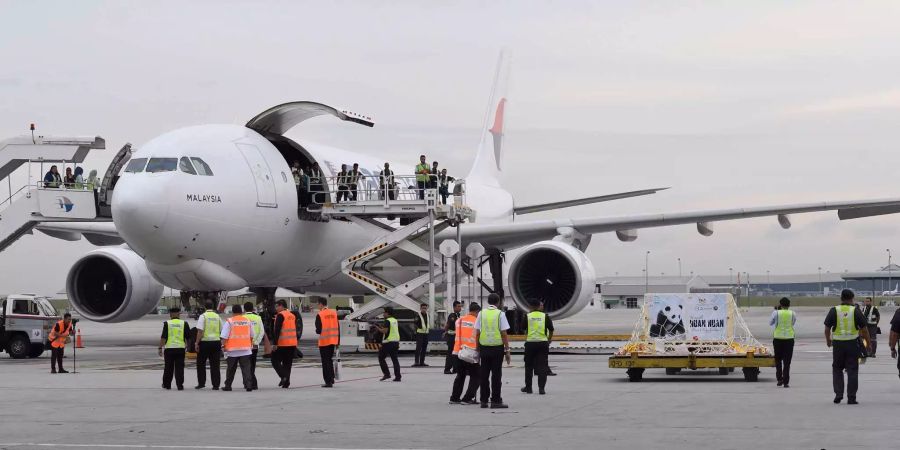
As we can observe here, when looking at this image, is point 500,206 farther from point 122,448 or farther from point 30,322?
point 122,448

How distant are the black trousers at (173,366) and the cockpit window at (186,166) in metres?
4.88

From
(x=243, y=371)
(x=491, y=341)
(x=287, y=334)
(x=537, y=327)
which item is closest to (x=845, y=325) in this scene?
(x=537, y=327)

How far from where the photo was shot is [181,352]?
14.9 meters

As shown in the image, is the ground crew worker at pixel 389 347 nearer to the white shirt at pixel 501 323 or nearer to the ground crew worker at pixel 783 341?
the white shirt at pixel 501 323

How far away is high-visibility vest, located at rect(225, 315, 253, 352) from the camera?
14.4m

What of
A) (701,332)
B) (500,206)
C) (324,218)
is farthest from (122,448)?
(500,206)

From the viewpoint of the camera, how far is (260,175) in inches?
800

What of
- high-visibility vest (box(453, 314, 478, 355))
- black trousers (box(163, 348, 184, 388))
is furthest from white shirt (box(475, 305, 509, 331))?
black trousers (box(163, 348, 184, 388))

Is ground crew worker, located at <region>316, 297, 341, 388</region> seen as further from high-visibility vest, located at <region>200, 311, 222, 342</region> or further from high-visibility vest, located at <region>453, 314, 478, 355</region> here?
high-visibility vest, located at <region>453, 314, 478, 355</region>

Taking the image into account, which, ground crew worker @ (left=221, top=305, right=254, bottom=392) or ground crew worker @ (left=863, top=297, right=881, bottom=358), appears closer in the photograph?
ground crew worker @ (left=221, top=305, right=254, bottom=392)

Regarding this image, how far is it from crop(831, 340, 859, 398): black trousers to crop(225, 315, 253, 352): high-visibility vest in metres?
6.72

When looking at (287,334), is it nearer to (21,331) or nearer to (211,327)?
(211,327)

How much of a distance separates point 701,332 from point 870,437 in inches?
301

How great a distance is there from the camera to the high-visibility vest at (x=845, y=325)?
12.3 m
